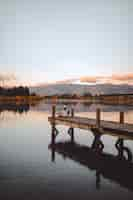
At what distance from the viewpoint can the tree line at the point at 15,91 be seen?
5032 inches

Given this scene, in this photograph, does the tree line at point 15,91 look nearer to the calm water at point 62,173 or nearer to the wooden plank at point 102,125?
the wooden plank at point 102,125

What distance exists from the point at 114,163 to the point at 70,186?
131 inches

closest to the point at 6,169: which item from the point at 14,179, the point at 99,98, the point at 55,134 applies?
the point at 14,179

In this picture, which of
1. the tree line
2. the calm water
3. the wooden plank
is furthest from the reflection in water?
the tree line

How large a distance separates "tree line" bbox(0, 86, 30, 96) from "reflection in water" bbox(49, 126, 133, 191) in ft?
382

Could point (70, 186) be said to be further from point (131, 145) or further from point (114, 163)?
point (131, 145)

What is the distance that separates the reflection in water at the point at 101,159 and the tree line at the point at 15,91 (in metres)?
116

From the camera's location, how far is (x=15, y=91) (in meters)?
134

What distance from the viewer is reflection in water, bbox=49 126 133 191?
8.60 m

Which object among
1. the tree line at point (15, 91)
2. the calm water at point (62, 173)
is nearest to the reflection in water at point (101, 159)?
the calm water at point (62, 173)

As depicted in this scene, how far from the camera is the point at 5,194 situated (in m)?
6.97

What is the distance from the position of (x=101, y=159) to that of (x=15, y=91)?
417ft

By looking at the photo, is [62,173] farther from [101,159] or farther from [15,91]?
[15,91]

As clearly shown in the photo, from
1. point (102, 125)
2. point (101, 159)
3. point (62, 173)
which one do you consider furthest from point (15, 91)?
point (62, 173)
